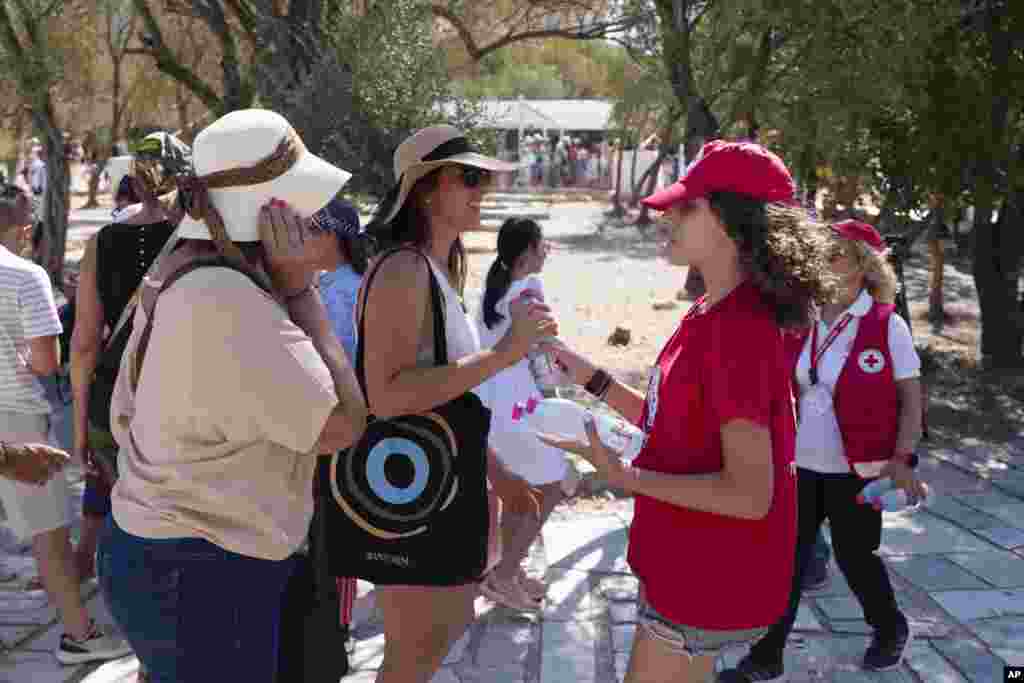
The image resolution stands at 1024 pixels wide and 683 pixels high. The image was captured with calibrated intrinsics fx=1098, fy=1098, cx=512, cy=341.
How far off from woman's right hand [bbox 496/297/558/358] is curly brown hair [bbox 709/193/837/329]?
2.11 feet

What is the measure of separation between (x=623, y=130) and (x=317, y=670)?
83.6 ft

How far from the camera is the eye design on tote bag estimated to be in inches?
114

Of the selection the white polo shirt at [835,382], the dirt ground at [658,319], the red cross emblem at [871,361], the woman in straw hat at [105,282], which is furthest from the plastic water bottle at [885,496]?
the dirt ground at [658,319]

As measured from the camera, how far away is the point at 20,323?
402cm

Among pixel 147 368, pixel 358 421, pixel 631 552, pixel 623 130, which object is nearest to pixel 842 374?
pixel 631 552

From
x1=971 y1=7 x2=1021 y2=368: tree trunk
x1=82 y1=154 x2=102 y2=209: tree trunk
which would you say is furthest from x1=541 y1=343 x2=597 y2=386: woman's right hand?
x1=82 y1=154 x2=102 y2=209: tree trunk

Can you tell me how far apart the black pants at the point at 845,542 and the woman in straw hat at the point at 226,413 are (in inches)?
86.9

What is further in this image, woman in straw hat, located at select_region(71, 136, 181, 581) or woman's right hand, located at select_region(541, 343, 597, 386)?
woman in straw hat, located at select_region(71, 136, 181, 581)

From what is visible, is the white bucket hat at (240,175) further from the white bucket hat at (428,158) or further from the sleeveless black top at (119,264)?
the sleeveless black top at (119,264)

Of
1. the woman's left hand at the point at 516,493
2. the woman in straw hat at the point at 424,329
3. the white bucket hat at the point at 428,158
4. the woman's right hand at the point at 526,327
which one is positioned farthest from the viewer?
the woman's left hand at the point at 516,493

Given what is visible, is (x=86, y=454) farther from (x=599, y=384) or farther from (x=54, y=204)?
(x=54, y=204)

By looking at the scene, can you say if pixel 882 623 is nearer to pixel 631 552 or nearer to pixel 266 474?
pixel 631 552

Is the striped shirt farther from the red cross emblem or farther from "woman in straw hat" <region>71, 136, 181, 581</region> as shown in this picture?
the red cross emblem

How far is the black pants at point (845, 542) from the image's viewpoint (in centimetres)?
398
